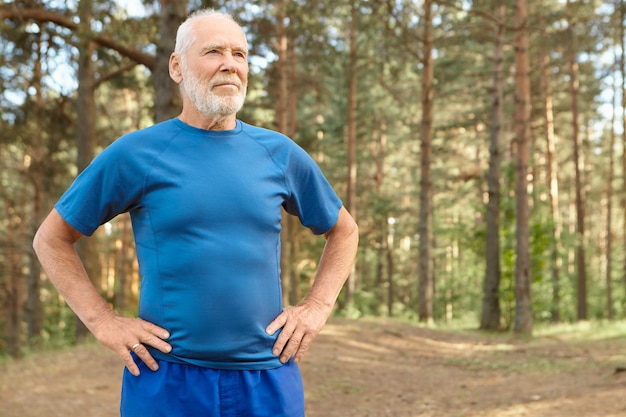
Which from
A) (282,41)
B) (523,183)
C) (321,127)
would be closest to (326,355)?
(523,183)

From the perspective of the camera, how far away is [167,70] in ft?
31.6

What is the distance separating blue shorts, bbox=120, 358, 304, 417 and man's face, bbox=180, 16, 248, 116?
93cm

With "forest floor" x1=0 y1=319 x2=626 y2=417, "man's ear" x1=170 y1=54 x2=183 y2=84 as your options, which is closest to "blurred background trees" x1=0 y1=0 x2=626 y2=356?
"forest floor" x1=0 y1=319 x2=626 y2=417

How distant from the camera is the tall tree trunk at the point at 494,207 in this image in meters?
19.2

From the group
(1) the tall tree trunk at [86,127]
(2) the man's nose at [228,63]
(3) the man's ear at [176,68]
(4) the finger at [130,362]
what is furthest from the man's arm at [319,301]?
(1) the tall tree trunk at [86,127]

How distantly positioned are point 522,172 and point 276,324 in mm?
15880

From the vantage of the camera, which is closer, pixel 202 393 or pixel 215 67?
pixel 202 393

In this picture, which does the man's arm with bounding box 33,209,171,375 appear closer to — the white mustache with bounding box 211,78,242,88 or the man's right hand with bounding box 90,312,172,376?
the man's right hand with bounding box 90,312,172,376

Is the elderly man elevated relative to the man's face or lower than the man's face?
lower

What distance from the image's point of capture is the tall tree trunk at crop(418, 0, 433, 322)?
65.9 ft

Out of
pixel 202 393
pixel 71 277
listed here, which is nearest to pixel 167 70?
pixel 71 277

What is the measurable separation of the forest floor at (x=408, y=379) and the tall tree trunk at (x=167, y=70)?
3737 mm

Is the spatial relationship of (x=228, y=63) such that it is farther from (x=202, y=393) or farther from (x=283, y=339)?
(x=202, y=393)

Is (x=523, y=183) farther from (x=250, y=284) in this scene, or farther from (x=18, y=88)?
(x=250, y=284)
